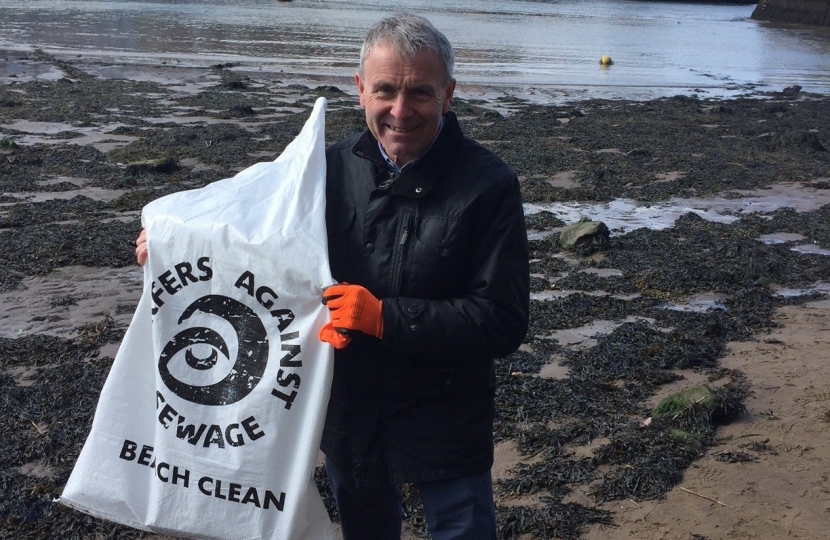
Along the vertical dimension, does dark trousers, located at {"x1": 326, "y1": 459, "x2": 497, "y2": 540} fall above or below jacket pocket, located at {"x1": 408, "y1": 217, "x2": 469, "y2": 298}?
below

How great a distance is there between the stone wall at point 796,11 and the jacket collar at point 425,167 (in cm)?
5784

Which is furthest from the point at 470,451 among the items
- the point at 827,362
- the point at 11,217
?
the point at 11,217

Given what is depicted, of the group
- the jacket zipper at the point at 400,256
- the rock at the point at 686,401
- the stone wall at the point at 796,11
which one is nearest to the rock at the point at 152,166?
the rock at the point at 686,401

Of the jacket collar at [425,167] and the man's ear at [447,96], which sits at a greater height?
the man's ear at [447,96]

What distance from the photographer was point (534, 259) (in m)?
7.50

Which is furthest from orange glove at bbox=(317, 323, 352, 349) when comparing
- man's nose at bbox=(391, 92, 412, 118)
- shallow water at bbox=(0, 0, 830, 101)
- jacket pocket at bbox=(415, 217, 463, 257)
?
shallow water at bbox=(0, 0, 830, 101)

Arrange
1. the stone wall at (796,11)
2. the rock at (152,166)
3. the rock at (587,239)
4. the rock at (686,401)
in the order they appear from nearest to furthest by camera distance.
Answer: the rock at (686,401)
the rock at (587,239)
the rock at (152,166)
the stone wall at (796,11)

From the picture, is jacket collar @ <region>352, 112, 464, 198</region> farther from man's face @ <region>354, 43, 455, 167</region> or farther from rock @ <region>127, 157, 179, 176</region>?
rock @ <region>127, 157, 179, 176</region>

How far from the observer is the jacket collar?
2.24m

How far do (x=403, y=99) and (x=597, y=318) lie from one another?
14.1ft

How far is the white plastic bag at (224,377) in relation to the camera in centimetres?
223

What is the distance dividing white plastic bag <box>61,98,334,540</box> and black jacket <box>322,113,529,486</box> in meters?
0.13

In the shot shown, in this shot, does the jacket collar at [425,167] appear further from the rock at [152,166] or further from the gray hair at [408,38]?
the rock at [152,166]

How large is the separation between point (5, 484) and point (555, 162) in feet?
29.3
